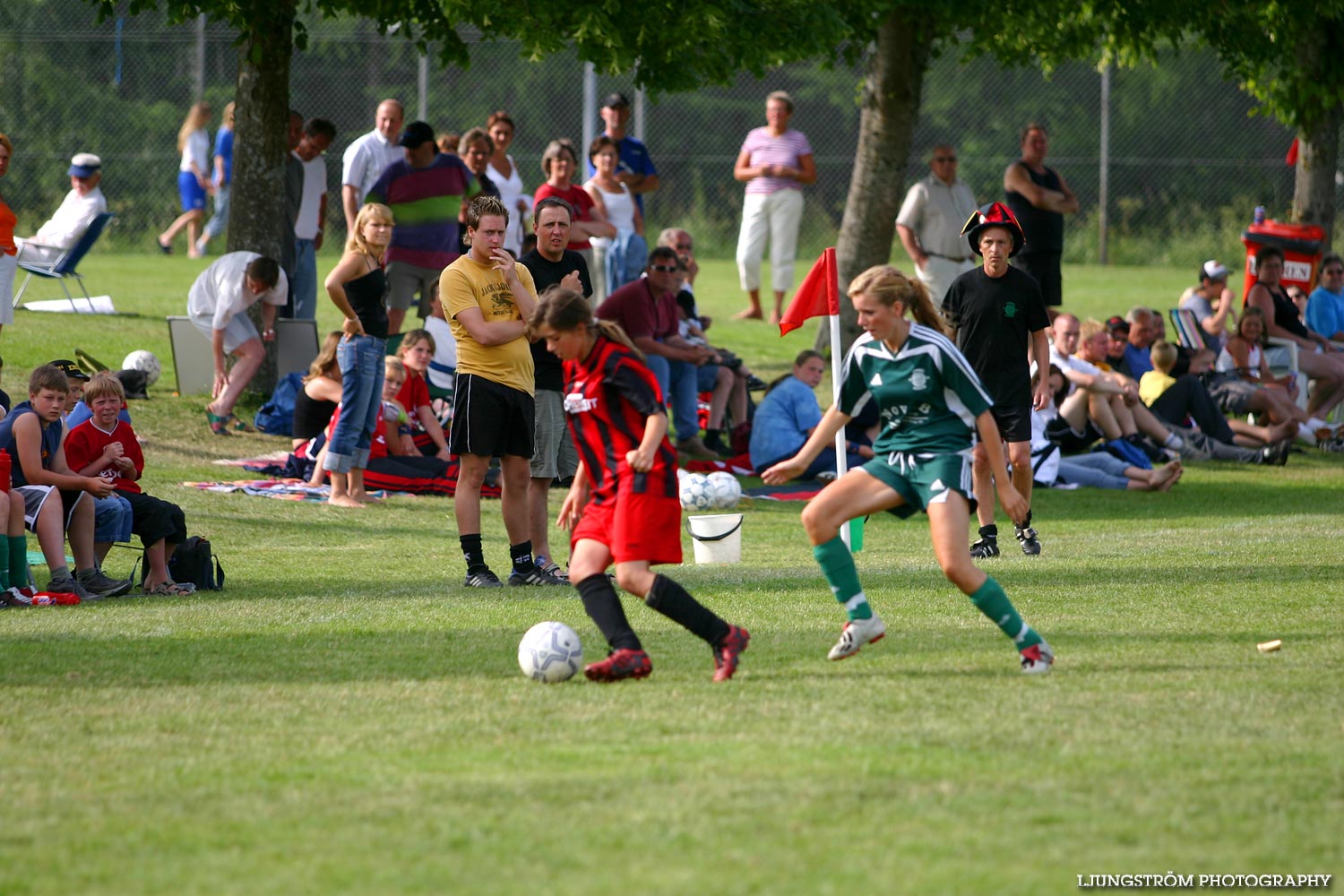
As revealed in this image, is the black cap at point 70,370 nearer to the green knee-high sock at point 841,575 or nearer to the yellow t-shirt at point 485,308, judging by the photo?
the yellow t-shirt at point 485,308

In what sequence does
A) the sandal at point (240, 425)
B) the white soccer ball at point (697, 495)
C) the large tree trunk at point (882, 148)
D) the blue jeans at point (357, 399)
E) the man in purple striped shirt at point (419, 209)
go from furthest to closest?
the large tree trunk at point (882, 148), the sandal at point (240, 425), the man in purple striped shirt at point (419, 209), the white soccer ball at point (697, 495), the blue jeans at point (357, 399)

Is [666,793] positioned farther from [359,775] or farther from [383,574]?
[383,574]

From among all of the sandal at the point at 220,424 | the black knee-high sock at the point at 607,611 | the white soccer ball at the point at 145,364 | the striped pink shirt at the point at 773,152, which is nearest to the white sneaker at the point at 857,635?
the black knee-high sock at the point at 607,611

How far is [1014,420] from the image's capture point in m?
10.3

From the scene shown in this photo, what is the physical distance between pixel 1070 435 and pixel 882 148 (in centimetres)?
484

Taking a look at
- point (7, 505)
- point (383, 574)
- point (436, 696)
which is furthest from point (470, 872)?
point (383, 574)

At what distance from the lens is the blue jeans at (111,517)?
346 inches

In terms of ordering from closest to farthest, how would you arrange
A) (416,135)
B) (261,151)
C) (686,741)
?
(686,741) → (416,135) → (261,151)

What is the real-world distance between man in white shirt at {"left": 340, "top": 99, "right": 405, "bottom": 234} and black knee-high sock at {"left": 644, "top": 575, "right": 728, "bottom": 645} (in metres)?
10.0

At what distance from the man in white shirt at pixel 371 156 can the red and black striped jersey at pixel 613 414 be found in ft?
31.3

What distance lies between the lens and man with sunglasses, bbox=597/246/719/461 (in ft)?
44.6

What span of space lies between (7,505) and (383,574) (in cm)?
218

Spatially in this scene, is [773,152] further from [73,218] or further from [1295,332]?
[73,218]

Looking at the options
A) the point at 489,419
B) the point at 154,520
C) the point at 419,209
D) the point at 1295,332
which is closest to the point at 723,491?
the point at 419,209
